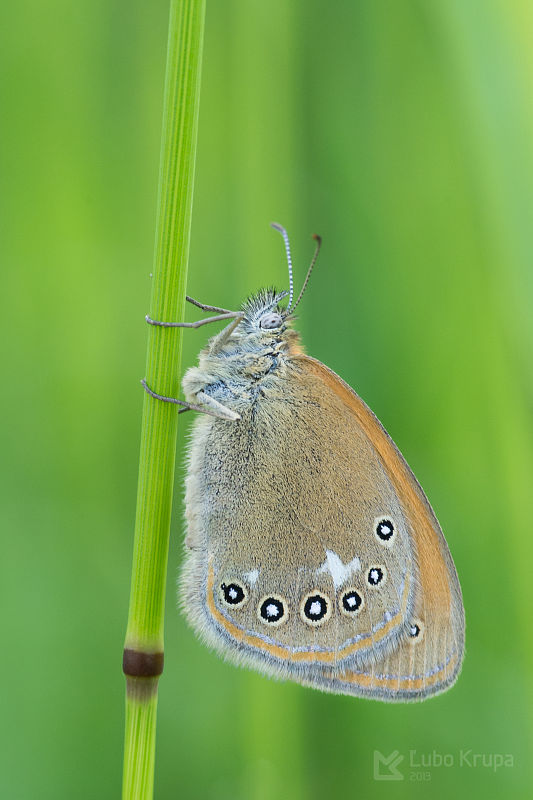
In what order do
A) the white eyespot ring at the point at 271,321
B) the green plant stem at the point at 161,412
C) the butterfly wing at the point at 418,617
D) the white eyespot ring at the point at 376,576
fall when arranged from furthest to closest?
the white eyespot ring at the point at 271,321 < the white eyespot ring at the point at 376,576 < the butterfly wing at the point at 418,617 < the green plant stem at the point at 161,412

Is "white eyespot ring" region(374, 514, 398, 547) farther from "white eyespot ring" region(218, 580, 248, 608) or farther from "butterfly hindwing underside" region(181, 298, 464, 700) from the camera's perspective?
"white eyespot ring" region(218, 580, 248, 608)

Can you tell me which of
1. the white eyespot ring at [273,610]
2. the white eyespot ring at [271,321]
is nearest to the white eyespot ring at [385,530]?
the white eyespot ring at [273,610]

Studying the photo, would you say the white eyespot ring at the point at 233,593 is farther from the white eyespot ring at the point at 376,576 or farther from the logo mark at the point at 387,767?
the logo mark at the point at 387,767

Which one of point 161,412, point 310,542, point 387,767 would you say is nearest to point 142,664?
point 161,412

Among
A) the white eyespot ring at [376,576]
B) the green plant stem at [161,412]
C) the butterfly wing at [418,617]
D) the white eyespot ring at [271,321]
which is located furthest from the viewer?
the white eyespot ring at [271,321]

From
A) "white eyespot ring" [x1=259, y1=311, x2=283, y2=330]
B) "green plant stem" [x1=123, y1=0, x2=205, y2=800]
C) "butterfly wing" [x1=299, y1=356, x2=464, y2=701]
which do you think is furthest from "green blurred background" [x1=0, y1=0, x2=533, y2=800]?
"green plant stem" [x1=123, y1=0, x2=205, y2=800]

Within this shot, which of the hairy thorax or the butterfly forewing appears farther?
the hairy thorax

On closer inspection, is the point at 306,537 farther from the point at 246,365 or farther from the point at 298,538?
the point at 246,365
